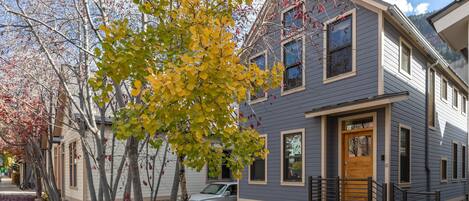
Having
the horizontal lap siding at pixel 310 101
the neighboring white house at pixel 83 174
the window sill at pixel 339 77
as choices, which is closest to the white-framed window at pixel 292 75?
the horizontal lap siding at pixel 310 101

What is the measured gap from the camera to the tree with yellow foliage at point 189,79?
11.4 feet

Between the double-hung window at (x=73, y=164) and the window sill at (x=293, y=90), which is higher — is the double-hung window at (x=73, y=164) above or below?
below

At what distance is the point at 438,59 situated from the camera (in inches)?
520

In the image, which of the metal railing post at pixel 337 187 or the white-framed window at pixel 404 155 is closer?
the metal railing post at pixel 337 187

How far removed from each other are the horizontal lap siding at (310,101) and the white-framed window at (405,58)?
1296 mm

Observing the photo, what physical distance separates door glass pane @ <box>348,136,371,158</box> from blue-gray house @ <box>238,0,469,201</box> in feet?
0.09

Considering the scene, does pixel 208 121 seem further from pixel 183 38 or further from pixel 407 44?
pixel 407 44

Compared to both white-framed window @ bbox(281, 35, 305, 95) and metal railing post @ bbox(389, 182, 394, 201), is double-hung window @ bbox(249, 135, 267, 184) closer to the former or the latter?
white-framed window @ bbox(281, 35, 305, 95)

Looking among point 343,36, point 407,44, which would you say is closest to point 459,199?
point 407,44

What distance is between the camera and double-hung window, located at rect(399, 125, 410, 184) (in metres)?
10.5

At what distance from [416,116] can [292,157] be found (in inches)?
150

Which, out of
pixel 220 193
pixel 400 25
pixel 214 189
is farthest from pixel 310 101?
pixel 214 189

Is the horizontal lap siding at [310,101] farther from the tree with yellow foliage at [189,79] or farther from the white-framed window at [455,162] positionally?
the white-framed window at [455,162]

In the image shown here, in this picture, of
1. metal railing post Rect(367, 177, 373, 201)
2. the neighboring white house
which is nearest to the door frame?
metal railing post Rect(367, 177, 373, 201)
